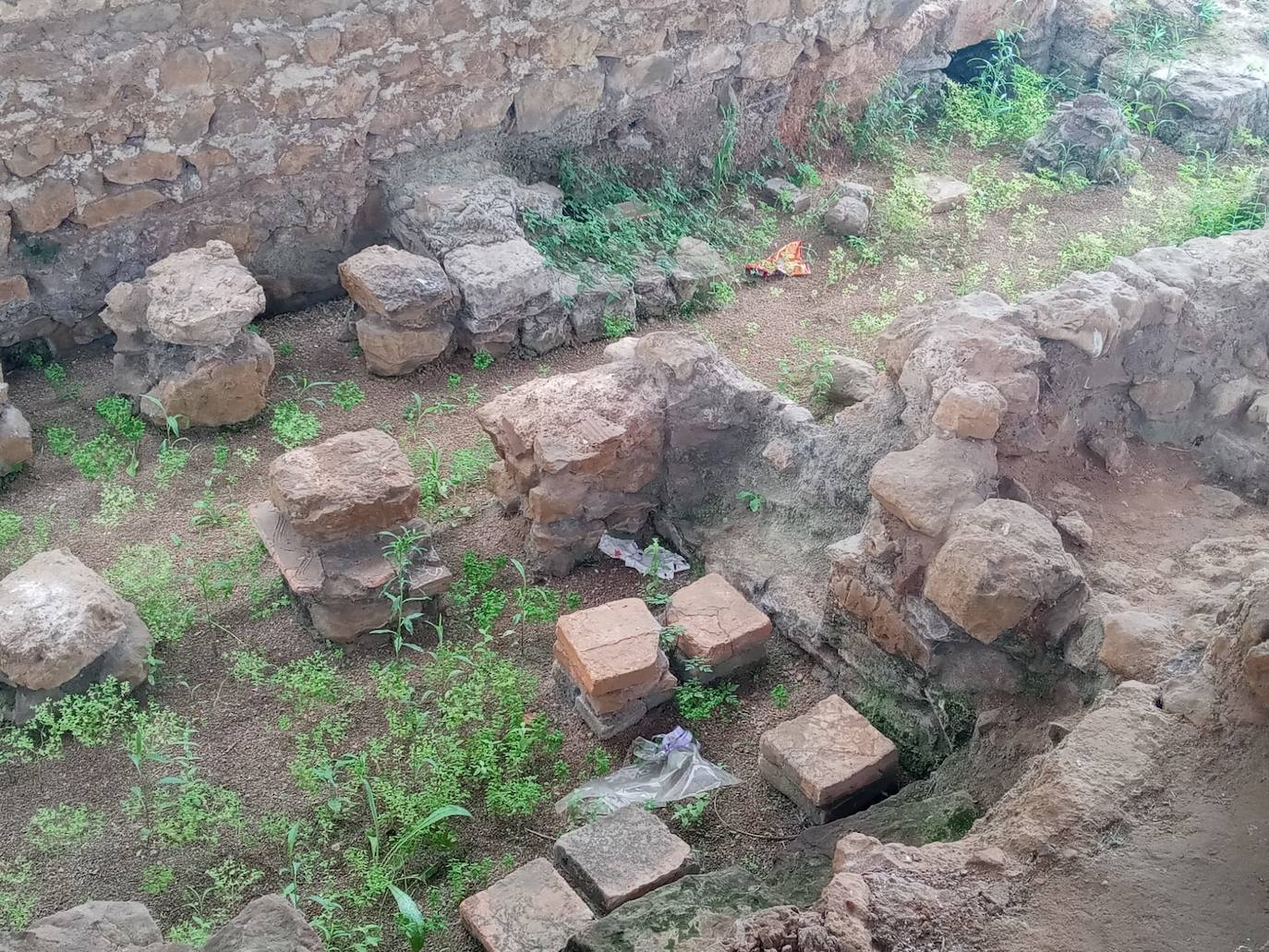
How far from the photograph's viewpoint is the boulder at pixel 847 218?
766 centimetres

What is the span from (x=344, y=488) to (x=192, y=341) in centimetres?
152

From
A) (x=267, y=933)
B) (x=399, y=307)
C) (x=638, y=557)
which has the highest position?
(x=399, y=307)

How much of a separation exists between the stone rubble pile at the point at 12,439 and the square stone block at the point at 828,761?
3543 mm

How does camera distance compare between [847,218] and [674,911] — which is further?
[847,218]

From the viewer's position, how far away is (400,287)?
19.6 feet

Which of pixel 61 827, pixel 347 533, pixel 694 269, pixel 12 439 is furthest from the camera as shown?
pixel 694 269

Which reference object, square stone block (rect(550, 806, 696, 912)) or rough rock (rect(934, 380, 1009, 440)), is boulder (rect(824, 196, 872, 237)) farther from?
square stone block (rect(550, 806, 696, 912))

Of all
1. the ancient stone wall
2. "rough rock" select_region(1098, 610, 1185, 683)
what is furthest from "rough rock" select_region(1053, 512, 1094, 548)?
the ancient stone wall

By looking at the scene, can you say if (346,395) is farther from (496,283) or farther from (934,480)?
(934,480)

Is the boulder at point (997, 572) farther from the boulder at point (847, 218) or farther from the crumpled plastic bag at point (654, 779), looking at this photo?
the boulder at point (847, 218)

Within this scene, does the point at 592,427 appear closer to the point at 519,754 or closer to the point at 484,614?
the point at 484,614

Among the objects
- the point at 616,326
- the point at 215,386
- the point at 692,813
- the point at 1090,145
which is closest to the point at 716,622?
the point at 692,813

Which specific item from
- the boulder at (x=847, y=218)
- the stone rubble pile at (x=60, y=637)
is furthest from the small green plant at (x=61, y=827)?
the boulder at (x=847, y=218)

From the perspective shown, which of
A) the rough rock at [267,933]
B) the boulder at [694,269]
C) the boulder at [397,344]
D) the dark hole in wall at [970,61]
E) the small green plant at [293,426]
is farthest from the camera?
the dark hole in wall at [970,61]
